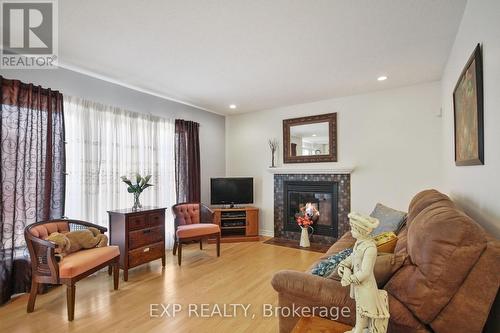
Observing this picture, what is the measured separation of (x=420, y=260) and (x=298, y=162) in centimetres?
362

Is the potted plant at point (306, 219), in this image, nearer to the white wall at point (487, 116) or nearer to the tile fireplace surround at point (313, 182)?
the tile fireplace surround at point (313, 182)

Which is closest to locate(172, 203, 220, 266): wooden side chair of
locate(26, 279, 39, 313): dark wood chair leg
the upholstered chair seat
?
the upholstered chair seat

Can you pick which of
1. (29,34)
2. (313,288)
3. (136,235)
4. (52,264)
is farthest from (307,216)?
(29,34)

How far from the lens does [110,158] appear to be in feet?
11.3

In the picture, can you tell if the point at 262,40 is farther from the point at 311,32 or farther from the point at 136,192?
the point at 136,192

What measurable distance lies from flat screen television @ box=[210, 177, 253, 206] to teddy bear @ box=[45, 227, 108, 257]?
229cm

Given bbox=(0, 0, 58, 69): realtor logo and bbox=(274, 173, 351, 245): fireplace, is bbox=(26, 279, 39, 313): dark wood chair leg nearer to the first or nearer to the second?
bbox=(0, 0, 58, 69): realtor logo

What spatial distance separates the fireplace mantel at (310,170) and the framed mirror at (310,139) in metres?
0.20

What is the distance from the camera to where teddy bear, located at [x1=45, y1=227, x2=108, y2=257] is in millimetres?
2398

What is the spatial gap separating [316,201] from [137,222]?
3079 mm


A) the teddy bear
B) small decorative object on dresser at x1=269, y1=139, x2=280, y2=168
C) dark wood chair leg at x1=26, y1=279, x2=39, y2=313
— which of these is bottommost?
dark wood chair leg at x1=26, y1=279, x2=39, y2=313

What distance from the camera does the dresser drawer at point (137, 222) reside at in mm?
3043

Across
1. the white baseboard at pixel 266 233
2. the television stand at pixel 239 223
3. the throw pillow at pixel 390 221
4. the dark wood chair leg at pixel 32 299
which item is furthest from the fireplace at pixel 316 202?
the dark wood chair leg at pixel 32 299

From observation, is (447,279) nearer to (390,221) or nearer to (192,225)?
(390,221)
